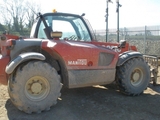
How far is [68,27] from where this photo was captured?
523 cm

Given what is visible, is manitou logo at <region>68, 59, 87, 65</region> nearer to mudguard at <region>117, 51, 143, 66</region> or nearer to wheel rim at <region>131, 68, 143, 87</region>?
mudguard at <region>117, 51, 143, 66</region>

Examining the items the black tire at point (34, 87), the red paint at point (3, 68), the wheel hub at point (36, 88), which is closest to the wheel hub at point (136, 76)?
the black tire at point (34, 87)

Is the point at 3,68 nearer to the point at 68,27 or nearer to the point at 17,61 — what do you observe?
the point at 17,61

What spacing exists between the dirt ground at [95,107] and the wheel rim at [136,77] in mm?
360

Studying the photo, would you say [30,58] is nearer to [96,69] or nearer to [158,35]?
[96,69]

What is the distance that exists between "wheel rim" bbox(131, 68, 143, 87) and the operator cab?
150 cm

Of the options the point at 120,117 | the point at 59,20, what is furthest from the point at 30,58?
the point at 120,117

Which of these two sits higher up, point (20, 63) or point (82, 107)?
point (20, 63)

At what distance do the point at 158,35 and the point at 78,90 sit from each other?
34.7ft

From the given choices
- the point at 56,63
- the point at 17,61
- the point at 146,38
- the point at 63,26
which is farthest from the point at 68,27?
the point at 146,38

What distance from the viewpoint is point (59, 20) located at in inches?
199

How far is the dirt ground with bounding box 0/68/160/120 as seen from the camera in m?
3.96

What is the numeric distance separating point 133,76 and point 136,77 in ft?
0.38

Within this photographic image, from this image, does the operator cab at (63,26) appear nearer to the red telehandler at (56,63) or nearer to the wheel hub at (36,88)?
the red telehandler at (56,63)
